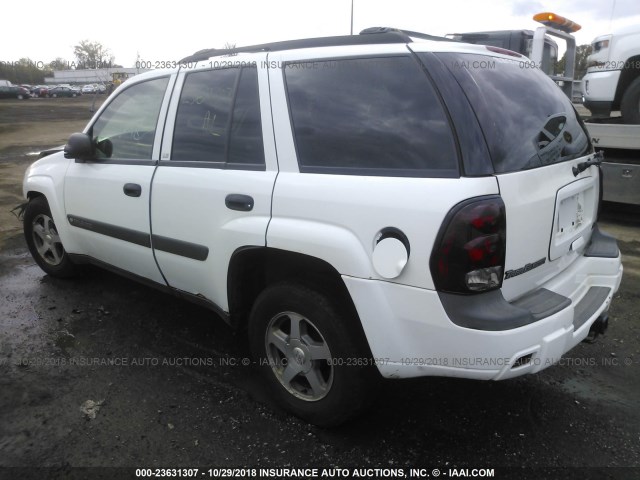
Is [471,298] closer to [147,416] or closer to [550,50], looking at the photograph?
[147,416]

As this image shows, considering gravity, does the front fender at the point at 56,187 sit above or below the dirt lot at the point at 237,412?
above

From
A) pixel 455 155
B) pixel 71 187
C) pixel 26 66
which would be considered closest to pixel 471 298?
pixel 455 155

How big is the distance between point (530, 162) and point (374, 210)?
29.3 inches

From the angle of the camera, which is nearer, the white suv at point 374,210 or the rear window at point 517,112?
the white suv at point 374,210

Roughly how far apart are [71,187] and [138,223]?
0.97 m

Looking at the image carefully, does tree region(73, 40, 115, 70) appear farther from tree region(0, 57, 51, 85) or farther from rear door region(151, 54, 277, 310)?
rear door region(151, 54, 277, 310)

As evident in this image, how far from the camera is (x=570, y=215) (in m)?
2.56

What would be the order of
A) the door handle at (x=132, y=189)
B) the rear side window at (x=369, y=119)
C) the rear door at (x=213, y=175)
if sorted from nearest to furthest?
the rear side window at (x=369, y=119), the rear door at (x=213, y=175), the door handle at (x=132, y=189)

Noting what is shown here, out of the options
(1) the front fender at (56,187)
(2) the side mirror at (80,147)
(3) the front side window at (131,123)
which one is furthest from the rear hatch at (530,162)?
(1) the front fender at (56,187)

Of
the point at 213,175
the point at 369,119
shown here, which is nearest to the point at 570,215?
the point at 369,119

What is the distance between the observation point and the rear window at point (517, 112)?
217cm

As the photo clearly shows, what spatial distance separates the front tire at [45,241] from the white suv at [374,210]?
1.63 m

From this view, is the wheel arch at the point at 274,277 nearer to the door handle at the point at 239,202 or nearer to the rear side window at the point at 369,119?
the door handle at the point at 239,202

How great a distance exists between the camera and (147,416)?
9.09ft
